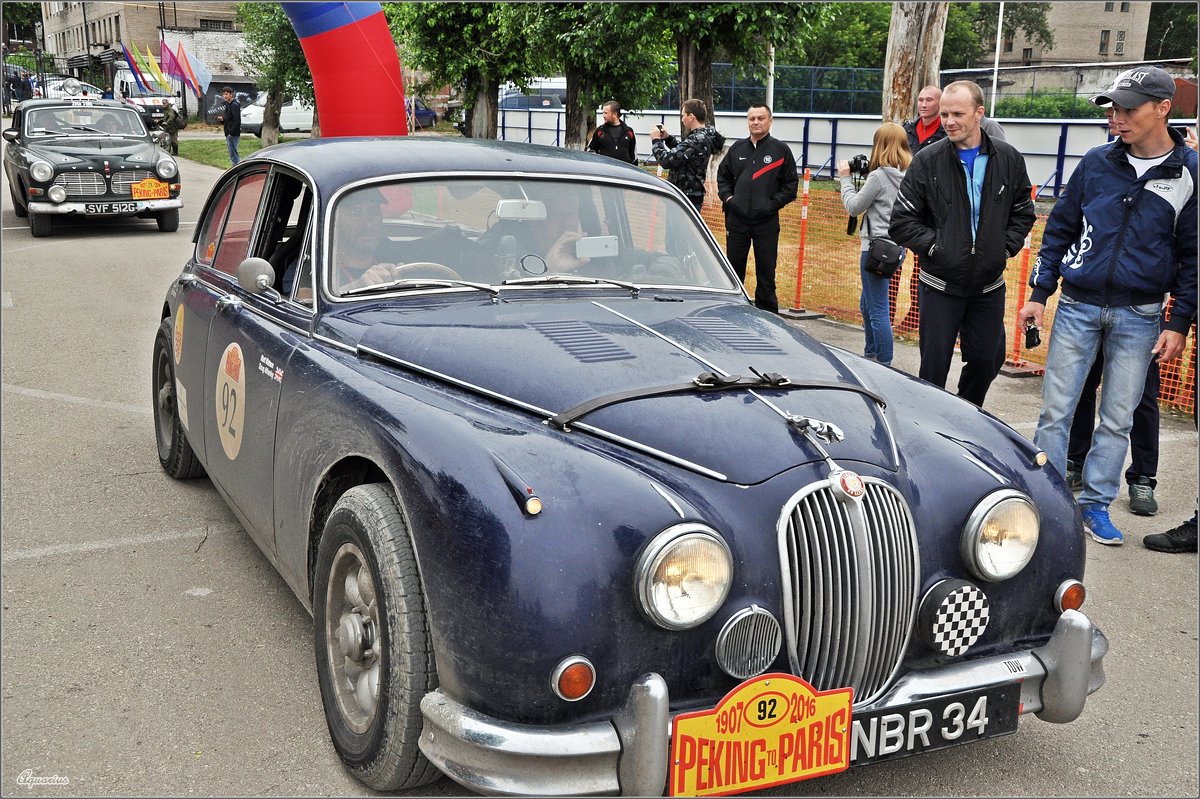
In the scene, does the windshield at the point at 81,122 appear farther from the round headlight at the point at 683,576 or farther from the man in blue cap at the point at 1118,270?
the round headlight at the point at 683,576

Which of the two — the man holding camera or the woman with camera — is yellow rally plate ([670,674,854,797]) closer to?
the woman with camera

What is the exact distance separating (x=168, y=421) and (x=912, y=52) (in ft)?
37.2

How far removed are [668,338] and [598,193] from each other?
1.05 m

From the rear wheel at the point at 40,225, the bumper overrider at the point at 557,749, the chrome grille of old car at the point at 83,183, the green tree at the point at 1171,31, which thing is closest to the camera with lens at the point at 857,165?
the bumper overrider at the point at 557,749

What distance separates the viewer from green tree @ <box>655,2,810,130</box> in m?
15.7

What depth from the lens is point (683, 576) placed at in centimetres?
273

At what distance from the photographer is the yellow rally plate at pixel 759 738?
2.66 m

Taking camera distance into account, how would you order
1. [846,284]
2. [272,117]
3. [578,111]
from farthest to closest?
[272,117] → [578,111] → [846,284]

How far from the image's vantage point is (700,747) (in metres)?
2.67

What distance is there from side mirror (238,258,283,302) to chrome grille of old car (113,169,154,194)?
43.8 ft

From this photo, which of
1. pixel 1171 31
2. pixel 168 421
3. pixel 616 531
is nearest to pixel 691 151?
pixel 168 421

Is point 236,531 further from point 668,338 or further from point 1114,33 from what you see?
point 1114,33

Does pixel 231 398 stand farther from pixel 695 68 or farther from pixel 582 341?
pixel 695 68

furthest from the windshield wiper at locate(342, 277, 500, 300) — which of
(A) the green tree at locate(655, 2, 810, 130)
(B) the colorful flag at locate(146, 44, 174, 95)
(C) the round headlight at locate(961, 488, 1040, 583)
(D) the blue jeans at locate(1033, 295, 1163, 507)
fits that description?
(B) the colorful flag at locate(146, 44, 174, 95)
